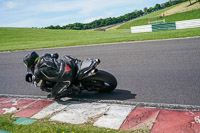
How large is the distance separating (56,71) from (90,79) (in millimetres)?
771

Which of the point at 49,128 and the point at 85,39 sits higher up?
the point at 85,39

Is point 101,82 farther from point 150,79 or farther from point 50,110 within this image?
point 150,79

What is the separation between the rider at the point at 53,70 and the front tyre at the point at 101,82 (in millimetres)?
424

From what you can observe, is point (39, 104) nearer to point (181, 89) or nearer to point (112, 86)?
point (112, 86)

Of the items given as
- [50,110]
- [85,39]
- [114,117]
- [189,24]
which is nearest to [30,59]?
[50,110]

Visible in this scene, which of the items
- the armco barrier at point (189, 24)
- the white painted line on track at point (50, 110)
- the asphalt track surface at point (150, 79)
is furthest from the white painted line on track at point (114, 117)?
the armco barrier at point (189, 24)

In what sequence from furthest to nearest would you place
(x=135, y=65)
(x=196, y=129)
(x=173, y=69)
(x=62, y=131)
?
1. (x=135, y=65)
2. (x=173, y=69)
3. (x=62, y=131)
4. (x=196, y=129)

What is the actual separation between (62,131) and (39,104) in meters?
1.84

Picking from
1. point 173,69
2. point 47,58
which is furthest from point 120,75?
point 47,58

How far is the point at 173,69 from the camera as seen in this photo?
6.64 meters

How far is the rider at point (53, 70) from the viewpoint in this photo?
482 centimetres

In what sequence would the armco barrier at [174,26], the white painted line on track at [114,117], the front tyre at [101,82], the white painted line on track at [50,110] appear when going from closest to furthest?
the white painted line on track at [114,117] < the white painted line on track at [50,110] < the front tyre at [101,82] < the armco barrier at [174,26]

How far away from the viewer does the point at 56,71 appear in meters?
4.84

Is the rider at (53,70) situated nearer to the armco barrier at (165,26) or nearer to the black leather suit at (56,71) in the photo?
the black leather suit at (56,71)
